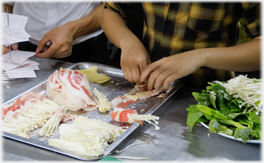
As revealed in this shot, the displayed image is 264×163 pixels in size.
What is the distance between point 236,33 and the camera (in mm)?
2229

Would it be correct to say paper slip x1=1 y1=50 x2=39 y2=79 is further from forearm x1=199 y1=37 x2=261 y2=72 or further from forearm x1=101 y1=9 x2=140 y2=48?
forearm x1=199 y1=37 x2=261 y2=72

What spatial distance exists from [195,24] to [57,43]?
3.86 feet

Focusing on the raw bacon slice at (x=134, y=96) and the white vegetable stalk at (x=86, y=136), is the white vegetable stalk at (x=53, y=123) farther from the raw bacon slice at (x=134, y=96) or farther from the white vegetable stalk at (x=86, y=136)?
the raw bacon slice at (x=134, y=96)

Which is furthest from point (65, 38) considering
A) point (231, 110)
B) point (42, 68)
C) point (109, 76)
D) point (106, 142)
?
point (231, 110)

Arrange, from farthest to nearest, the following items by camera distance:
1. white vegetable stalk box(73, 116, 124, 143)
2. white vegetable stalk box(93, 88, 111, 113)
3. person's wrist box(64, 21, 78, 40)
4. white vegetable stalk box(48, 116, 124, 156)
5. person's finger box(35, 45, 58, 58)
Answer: person's wrist box(64, 21, 78, 40), person's finger box(35, 45, 58, 58), white vegetable stalk box(93, 88, 111, 113), white vegetable stalk box(73, 116, 124, 143), white vegetable stalk box(48, 116, 124, 156)

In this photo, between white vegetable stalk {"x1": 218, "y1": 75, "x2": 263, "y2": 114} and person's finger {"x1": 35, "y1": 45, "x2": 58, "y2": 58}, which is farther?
person's finger {"x1": 35, "y1": 45, "x2": 58, "y2": 58}

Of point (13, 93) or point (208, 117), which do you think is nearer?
point (208, 117)

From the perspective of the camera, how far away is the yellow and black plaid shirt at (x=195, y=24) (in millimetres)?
1973

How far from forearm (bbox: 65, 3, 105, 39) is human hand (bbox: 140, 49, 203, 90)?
1010 millimetres

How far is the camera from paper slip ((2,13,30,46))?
2.29 meters

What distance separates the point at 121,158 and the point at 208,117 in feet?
1.66

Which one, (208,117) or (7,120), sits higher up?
(208,117)

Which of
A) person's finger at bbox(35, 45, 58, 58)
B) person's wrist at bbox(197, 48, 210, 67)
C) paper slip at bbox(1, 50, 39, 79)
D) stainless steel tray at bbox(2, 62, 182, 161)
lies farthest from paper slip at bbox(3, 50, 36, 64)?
person's wrist at bbox(197, 48, 210, 67)

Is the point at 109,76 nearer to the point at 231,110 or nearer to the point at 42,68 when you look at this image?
the point at 42,68
